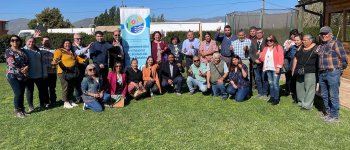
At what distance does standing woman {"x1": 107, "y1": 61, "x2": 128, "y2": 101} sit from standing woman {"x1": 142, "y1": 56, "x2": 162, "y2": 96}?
719 mm

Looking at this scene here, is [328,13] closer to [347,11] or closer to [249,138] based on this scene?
[347,11]

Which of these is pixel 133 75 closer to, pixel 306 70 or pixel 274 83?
pixel 274 83

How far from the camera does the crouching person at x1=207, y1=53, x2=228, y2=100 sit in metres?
8.05

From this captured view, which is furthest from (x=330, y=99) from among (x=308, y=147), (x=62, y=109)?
(x=62, y=109)

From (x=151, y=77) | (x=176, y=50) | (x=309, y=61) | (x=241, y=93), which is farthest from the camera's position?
(x=176, y=50)

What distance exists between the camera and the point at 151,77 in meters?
8.43

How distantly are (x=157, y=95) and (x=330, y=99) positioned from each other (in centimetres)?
420

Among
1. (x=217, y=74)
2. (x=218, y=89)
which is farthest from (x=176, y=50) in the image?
(x=218, y=89)

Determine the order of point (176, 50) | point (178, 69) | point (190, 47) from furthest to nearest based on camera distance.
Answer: point (176, 50), point (190, 47), point (178, 69)

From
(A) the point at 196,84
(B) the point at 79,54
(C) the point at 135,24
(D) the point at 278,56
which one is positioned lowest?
(A) the point at 196,84

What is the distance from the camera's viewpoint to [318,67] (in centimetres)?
614

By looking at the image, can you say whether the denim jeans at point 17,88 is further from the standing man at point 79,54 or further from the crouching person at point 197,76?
the crouching person at point 197,76

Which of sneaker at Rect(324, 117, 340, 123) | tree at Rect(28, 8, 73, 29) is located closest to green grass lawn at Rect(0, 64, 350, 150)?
sneaker at Rect(324, 117, 340, 123)

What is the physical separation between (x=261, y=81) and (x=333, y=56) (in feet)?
7.69
